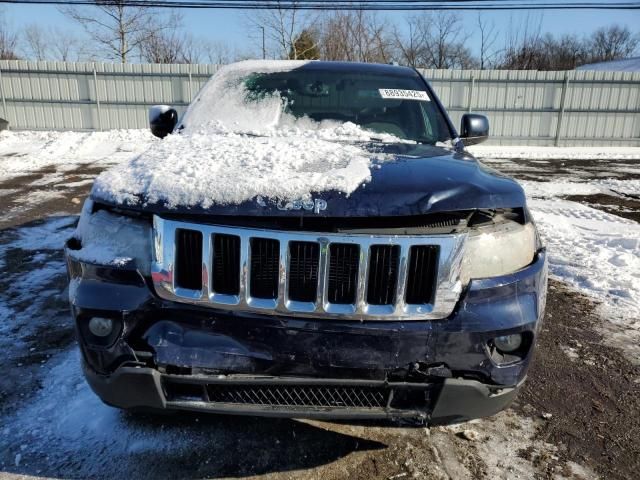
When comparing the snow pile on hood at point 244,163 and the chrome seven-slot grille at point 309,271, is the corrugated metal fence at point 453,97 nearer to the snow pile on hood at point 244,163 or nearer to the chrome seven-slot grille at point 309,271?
the snow pile on hood at point 244,163

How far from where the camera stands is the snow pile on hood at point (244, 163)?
1.72 metres

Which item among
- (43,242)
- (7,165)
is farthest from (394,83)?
(7,165)

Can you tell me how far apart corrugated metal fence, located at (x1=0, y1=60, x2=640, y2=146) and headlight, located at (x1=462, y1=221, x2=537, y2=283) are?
15836mm

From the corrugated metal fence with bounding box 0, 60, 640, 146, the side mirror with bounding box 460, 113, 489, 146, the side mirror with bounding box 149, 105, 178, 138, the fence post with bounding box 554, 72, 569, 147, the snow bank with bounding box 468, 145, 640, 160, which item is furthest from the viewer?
the fence post with bounding box 554, 72, 569, 147

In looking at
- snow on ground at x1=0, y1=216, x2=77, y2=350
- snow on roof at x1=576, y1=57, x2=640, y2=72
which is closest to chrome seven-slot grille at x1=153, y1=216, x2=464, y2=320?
snow on ground at x1=0, y1=216, x2=77, y2=350

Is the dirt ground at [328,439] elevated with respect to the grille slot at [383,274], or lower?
lower

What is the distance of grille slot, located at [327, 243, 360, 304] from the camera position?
1659mm

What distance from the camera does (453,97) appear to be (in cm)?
1700

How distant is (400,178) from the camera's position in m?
1.84

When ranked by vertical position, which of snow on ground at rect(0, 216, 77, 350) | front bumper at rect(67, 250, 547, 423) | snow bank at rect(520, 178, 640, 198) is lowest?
snow bank at rect(520, 178, 640, 198)

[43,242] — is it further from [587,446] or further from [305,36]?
[305,36]

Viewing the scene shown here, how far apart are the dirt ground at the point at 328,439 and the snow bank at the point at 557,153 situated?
1333 centimetres

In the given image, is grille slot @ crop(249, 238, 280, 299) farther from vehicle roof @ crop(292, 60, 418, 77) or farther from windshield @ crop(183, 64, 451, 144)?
vehicle roof @ crop(292, 60, 418, 77)

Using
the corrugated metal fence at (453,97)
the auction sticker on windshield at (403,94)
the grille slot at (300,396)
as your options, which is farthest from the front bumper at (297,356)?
the corrugated metal fence at (453,97)
